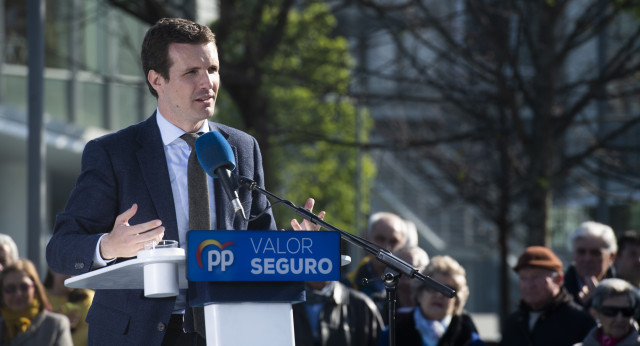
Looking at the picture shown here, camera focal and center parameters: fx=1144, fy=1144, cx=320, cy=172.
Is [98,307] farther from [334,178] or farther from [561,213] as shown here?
[334,178]

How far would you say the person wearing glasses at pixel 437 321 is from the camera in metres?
7.65

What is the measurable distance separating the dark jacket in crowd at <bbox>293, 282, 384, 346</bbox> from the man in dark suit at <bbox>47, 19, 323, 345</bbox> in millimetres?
4553

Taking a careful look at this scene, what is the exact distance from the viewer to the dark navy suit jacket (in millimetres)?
3803

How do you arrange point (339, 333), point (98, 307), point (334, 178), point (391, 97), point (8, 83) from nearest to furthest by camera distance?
A: point (98, 307) → point (339, 333) → point (391, 97) → point (8, 83) → point (334, 178)

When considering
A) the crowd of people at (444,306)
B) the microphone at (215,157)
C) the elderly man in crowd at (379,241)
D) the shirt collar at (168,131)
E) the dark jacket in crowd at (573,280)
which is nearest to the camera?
the microphone at (215,157)

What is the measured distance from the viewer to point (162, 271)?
331cm

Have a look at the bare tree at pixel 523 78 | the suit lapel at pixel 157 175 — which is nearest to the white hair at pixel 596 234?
the bare tree at pixel 523 78

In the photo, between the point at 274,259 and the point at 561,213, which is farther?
the point at 561,213

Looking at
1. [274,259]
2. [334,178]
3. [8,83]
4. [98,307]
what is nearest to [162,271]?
[274,259]

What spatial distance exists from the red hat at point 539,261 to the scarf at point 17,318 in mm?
3440

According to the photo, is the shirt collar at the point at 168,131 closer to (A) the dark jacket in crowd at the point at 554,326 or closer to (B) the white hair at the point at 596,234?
(A) the dark jacket in crowd at the point at 554,326

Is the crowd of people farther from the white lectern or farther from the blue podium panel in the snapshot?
the blue podium panel

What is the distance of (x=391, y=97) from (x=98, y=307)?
324 inches

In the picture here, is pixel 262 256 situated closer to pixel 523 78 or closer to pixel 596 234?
pixel 596 234
